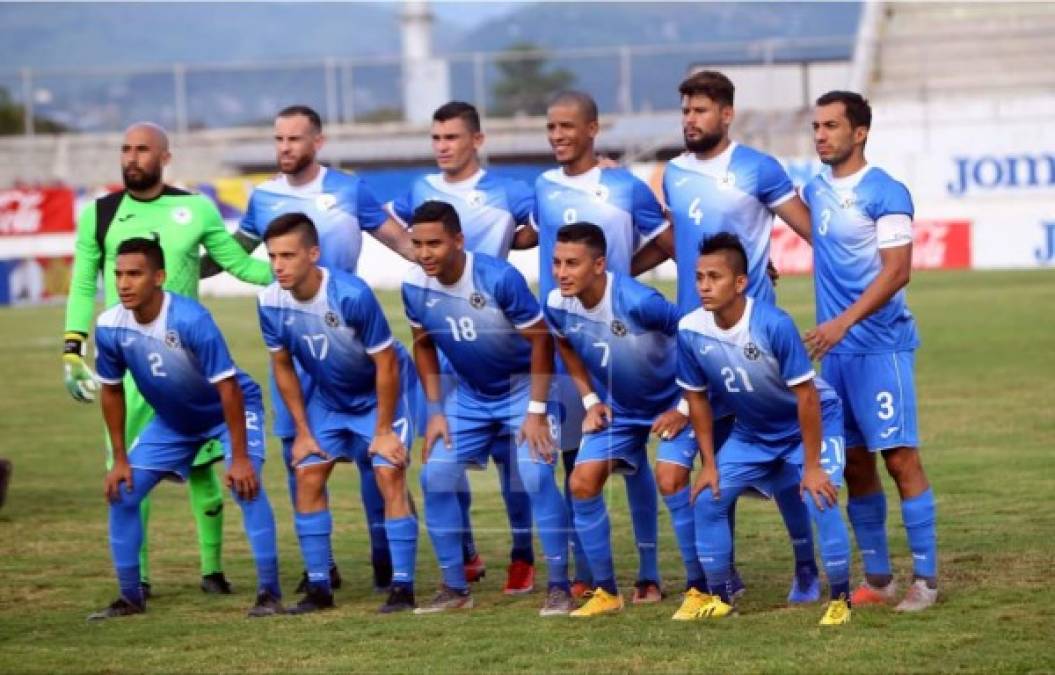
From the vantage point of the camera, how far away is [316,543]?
9266mm

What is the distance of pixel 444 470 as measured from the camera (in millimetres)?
9219

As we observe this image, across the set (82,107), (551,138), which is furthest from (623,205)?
(82,107)

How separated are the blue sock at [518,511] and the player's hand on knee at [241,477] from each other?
132cm

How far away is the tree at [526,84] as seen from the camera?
41.7 metres

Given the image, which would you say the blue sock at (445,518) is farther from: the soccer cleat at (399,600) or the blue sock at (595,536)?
the blue sock at (595,536)

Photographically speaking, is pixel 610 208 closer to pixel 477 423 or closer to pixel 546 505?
pixel 477 423

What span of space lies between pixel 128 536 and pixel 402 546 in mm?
1360

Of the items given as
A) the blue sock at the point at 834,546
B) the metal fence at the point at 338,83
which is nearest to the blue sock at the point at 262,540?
the blue sock at the point at 834,546

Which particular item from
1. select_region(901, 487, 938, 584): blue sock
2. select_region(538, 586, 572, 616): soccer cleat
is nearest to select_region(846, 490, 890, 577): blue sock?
select_region(901, 487, 938, 584): blue sock

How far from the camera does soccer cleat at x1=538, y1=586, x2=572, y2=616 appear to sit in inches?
347

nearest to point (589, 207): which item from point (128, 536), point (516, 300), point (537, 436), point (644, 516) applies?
point (516, 300)

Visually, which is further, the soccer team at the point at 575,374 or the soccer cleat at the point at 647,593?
the soccer cleat at the point at 647,593

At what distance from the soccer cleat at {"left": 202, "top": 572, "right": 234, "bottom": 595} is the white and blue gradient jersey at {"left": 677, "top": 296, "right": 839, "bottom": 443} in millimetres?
2894

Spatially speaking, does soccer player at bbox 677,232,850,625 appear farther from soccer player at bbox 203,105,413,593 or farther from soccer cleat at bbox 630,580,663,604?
soccer player at bbox 203,105,413,593
